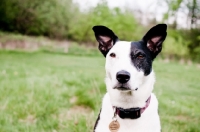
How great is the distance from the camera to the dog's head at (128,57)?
A: 8.98 ft

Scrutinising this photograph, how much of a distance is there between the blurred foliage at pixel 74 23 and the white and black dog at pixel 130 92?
26.0 metres

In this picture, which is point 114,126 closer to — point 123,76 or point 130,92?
point 130,92

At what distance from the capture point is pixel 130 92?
9.73ft

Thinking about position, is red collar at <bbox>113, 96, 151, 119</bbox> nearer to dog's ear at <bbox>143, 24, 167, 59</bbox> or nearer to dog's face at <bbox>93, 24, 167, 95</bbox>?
dog's face at <bbox>93, 24, 167, 95</bbox>

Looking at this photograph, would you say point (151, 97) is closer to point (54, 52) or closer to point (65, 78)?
point (65, 78)

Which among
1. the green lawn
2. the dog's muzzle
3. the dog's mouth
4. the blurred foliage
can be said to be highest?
the dog's muzzle

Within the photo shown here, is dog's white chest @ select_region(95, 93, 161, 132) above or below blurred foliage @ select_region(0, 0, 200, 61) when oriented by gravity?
A: above

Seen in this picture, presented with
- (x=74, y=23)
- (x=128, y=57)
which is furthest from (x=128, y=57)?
(x=74, y=23)

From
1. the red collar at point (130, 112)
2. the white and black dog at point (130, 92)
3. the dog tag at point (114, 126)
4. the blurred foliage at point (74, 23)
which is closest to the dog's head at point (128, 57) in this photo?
the white and black dog at point (130, 92)

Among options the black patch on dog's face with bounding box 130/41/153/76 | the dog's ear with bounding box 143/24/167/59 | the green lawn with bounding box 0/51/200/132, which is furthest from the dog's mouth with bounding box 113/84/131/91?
the green lawn with bounding box 0/51/200/132

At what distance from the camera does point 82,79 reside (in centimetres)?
738

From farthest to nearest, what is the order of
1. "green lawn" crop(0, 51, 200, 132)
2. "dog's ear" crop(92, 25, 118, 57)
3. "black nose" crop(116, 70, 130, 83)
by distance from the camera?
1. "green lawn" crop(0, 51, 200, 132)
2. "dog's ear" crop(92, 25, 118, 57)
3. "black nose" crop(116, 70, 130, 83)

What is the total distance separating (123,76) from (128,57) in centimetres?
32

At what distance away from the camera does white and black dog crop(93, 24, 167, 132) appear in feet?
9.16
